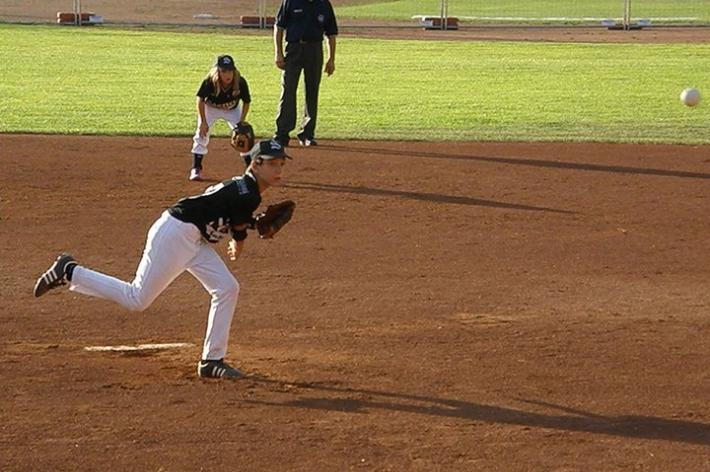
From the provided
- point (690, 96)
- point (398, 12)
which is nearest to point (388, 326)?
point (690, 96)

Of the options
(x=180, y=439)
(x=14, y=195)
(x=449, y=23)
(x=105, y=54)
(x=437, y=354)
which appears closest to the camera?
(x=180, y=439)

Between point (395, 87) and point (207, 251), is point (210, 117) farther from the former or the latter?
point (395, 87)

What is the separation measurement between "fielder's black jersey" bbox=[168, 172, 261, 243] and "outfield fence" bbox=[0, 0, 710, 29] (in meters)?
35.2

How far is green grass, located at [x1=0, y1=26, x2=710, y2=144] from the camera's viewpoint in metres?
20.3

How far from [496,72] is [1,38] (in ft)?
48.1

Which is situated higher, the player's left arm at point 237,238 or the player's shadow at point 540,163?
the player's left arm at point 237,238

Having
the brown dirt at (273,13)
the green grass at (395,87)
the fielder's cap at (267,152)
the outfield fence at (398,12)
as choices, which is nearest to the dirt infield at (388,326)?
the fielder's cap at (267,152)

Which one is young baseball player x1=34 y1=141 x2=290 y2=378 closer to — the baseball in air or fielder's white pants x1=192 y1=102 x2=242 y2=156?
fielder's white pants x1=192 y1=102 x2=242 y2=156

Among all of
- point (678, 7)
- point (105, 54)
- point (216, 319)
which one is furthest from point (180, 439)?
point (678, 7)

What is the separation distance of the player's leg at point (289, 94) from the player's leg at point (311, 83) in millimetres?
114

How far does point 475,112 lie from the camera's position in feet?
73.8

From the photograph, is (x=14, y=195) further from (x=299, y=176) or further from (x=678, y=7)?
(x=678, y=7)

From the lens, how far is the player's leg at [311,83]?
58.3 feet

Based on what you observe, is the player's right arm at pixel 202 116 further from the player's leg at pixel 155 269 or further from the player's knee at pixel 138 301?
the player's knee at pixel 138 301
